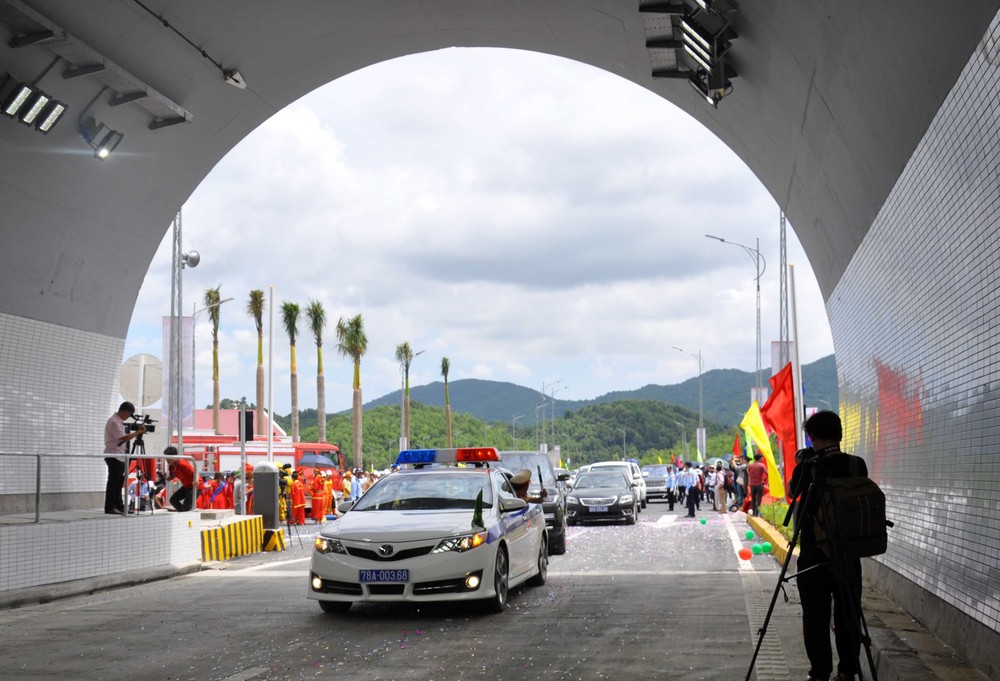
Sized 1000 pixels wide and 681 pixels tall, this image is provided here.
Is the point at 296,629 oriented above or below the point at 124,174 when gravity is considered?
below

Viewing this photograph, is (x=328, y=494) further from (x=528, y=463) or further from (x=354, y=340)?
(x=354, y=340)

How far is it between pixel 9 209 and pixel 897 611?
35.7 ft

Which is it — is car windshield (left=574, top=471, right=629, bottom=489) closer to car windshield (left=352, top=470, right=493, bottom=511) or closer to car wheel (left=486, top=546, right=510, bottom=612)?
car windshield (left=352, top=470, right=493, bottom=511)

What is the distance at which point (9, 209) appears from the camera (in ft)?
43.0

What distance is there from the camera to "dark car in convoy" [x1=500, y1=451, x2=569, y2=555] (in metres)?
19.1

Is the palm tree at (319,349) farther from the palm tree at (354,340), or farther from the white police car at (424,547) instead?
the white police car at (424,547)

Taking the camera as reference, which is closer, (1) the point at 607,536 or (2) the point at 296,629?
(2) the point at 296,629

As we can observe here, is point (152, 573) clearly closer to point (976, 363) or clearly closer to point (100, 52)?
point (100, 52)

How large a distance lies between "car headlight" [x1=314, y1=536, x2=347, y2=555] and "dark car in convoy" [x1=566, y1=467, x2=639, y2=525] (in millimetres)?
18183

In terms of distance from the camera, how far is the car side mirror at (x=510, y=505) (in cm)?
1222

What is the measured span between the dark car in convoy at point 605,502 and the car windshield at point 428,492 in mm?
16276

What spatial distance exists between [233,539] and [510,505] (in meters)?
8.57

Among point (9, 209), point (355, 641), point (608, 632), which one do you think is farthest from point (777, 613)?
point (9, 209)

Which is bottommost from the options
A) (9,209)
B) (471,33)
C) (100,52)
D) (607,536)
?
(607,536)
